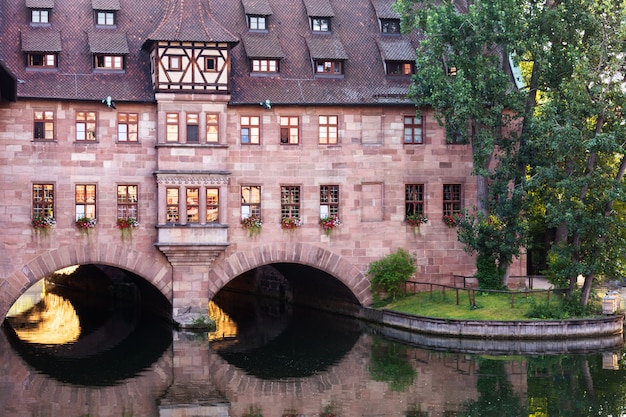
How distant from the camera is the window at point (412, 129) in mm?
47750

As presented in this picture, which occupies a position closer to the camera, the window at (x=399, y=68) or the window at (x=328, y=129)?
the window at (x=328, y=129)

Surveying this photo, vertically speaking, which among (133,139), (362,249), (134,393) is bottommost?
(134,393)

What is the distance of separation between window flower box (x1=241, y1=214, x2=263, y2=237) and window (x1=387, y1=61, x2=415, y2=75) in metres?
8.10

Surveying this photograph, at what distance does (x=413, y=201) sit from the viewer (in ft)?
157

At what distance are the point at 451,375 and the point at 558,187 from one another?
10220mm

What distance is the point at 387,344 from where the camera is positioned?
41188 millimetres

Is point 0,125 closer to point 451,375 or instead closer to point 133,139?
point 133,139

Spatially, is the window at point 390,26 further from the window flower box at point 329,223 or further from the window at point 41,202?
the window at point 41,202

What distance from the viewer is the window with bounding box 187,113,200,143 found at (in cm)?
4497

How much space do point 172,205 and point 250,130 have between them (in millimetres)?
4273

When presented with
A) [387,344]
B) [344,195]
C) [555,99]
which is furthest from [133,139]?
[555,99]

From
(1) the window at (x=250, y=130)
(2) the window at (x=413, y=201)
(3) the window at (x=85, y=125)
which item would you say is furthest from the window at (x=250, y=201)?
(3) the window at (x=85, y=125)

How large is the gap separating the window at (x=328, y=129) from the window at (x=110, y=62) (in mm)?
7844

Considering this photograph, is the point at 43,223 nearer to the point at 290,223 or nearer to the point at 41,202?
the point at 41,202
